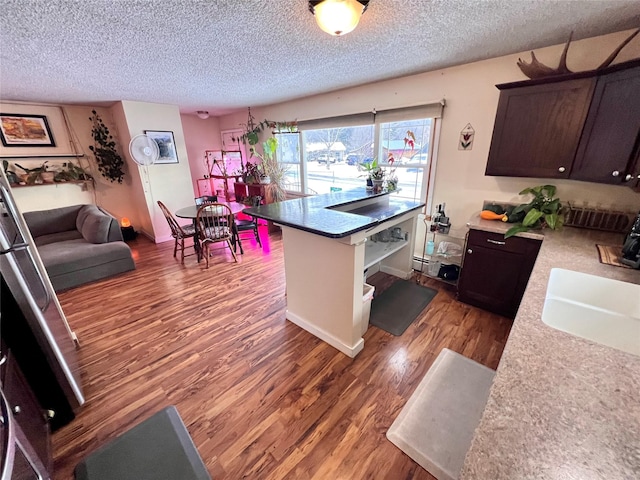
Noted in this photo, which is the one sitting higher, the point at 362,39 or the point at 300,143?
the point at 362,39

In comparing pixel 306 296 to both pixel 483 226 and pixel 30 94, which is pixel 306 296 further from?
pixel 30 94

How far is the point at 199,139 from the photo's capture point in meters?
5.97

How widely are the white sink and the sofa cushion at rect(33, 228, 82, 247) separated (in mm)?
5298

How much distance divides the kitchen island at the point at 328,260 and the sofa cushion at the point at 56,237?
11.1 feet

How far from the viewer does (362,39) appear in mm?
1924

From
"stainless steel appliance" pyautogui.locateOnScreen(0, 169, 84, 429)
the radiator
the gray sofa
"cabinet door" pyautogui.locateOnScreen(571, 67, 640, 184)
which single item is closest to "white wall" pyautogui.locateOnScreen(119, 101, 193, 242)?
the gray sofa

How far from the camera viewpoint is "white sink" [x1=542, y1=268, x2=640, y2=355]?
3.88 feet

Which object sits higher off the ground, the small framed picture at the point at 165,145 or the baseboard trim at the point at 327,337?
the small framed picture at the point at 165,145

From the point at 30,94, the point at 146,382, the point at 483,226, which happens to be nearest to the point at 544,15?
the point at 483,226

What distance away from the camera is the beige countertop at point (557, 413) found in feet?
1.78

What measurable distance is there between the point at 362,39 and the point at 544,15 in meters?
1.15

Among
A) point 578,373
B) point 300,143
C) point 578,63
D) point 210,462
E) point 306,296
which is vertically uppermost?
point 578,63

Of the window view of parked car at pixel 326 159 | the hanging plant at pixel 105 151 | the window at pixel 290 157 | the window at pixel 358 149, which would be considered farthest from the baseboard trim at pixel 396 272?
the hanging plant at pixel 105 151

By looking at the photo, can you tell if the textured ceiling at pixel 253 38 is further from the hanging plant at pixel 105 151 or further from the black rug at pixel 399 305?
the black rug at pixel 399 305
